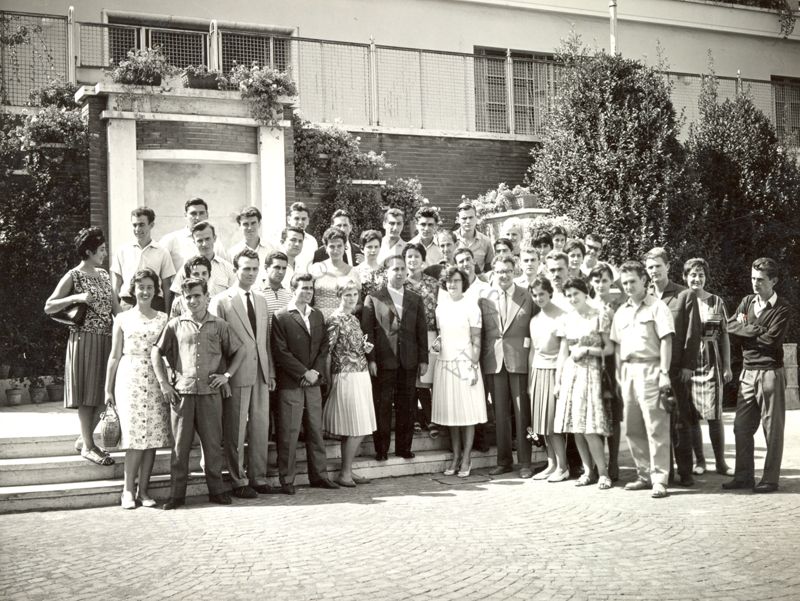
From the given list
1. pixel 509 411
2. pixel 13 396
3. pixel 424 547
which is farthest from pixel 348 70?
pixel 424 547

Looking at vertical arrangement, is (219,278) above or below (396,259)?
below

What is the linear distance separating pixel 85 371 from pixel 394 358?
288cm

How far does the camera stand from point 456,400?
376 inches

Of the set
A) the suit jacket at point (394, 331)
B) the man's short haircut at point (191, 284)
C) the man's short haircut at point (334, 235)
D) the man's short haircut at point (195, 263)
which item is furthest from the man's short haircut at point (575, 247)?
the man's short haircut at point (191, 284)

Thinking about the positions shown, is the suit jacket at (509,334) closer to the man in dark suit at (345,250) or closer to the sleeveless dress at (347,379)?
the sleeveless dress at (347,379)

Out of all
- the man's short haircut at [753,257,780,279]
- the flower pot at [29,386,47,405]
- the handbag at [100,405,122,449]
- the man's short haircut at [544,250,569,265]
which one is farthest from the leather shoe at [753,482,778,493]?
the flower pot at [29,386,47,405]

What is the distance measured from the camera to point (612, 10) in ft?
67.6

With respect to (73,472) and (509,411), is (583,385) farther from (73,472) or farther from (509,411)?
(73,472)

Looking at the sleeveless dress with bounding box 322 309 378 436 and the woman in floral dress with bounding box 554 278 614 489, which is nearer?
the woman in floral dress with bounding box 554 278 614 489

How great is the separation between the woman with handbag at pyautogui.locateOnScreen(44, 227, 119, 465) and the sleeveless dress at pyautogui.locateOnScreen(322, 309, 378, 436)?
81.1 inches

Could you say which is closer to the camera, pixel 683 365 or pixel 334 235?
pixel 683 365

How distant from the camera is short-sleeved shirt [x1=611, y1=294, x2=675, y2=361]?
8555 mm

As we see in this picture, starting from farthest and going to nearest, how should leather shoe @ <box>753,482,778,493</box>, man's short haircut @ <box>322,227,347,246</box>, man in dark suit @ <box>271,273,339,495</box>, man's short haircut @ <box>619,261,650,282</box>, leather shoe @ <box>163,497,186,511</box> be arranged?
man's short haircut @ <box>322,227,347,246</box>
man in dark suit @ <box>271,273,339,495</box>
man's short haircut @ <box>619,261,650,282</box>
leather shoe @ <box>753,482,778,493</box>
leather shoe @ <box>163,497,186,511</box>

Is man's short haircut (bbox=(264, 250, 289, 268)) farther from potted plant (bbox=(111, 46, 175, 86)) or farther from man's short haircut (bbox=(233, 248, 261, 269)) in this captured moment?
potted plant (bbox=(111, 46, 175, 86))
